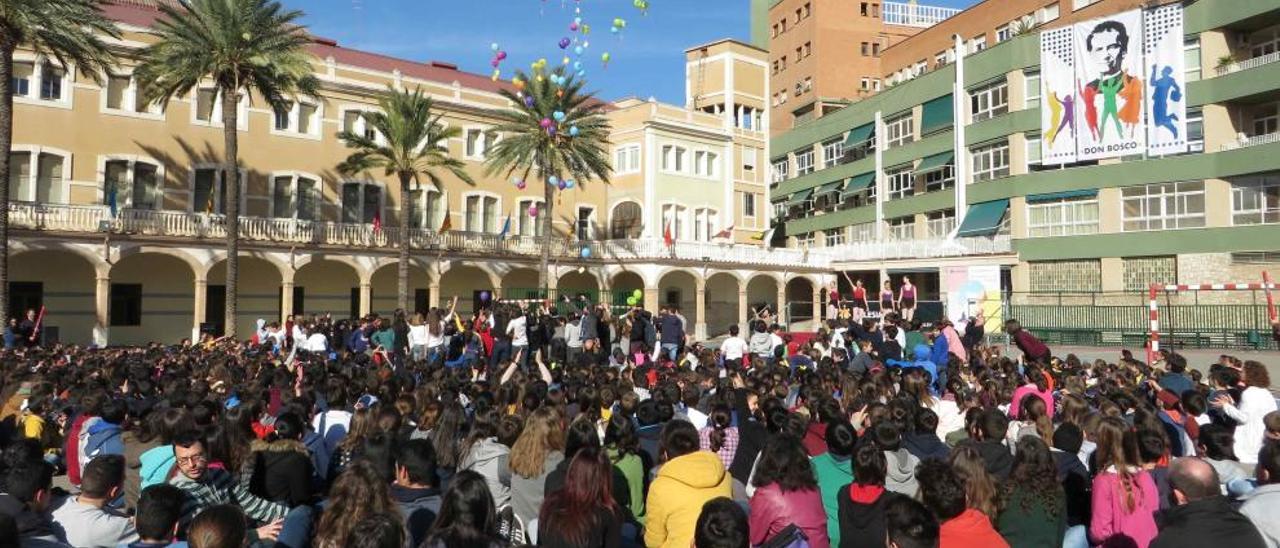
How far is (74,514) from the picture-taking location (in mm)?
4574

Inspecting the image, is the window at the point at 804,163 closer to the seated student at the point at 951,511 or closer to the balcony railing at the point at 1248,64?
the balcony railing at the point at 1248,64

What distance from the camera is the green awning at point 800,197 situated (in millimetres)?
51653

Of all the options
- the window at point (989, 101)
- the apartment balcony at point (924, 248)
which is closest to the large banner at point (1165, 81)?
the window at point (989, 101)

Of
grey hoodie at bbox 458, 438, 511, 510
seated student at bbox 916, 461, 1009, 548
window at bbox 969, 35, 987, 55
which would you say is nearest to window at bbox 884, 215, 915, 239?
window at bbox 969, 35, 987, 55

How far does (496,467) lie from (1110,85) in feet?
122

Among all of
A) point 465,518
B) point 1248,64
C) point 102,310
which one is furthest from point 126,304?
point 1248,64

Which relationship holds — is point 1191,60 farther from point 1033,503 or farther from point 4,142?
point 4,142

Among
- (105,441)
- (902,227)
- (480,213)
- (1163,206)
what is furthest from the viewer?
(902,227)

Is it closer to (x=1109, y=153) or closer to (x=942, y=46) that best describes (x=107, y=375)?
(x=1109, y=153)

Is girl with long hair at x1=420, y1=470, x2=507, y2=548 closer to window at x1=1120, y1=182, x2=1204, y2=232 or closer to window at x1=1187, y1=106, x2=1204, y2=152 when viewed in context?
window at x1=1120, y1=182, x2=1204, y2=232

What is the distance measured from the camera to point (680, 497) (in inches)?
191

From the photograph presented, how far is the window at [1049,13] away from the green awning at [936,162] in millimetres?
8372

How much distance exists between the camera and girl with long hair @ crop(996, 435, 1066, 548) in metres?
4.73

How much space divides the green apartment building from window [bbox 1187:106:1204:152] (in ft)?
0.19
